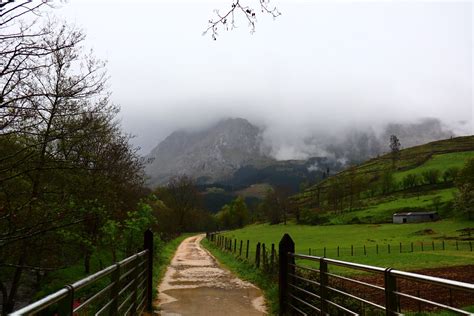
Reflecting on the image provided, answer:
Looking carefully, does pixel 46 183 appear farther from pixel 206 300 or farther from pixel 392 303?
pixel 392 303

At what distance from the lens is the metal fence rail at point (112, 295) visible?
3.68m

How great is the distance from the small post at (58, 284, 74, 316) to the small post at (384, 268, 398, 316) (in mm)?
3232

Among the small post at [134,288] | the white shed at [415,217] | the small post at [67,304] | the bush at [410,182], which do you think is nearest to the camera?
the small post at [67,304]

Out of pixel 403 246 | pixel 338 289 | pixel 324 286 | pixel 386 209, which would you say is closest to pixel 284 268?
pixel 338 289

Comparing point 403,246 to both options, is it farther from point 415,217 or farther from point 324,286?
point 324,286

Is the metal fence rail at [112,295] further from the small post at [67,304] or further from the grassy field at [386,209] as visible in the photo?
the grassy field at [386,209]

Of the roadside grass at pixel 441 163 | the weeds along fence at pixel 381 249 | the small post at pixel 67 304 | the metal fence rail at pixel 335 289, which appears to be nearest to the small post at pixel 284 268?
the metal fence rail at pixel 335 289

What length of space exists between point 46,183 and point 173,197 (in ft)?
224

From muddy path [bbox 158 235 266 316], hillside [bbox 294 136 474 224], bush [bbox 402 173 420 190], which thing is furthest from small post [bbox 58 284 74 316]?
bush [bbox 402 173 420 190]

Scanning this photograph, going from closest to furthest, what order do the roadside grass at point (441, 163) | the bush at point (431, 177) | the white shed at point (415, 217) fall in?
the white shed at point (415, 217), the bush at point (431, 177), the roadside grass at point (441, 163)

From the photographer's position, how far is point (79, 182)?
11.7 metres

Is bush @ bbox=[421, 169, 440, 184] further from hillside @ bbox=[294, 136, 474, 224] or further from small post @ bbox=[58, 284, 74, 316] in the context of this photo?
small post @ bbox=[58, 284, 74, 316]

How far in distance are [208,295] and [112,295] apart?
7780mm

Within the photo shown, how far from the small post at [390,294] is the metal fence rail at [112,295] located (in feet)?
10.5
